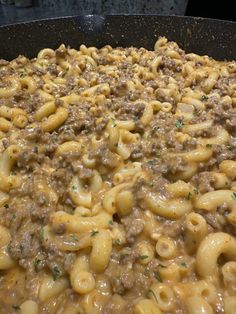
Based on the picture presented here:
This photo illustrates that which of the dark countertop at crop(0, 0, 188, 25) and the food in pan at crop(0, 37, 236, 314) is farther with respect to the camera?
the dark countertop at crop(0, 0, 188, 25)

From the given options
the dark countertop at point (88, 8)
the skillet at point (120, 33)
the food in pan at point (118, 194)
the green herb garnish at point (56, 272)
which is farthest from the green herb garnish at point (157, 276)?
the dark countertop at point (88, 8)

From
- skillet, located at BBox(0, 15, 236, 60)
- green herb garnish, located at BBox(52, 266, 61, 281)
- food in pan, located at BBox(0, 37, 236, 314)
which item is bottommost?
green herb garnish, located at BBox(52, 266, 61, 281)

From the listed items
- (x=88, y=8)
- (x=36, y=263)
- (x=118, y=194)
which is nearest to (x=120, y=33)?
(x=88, y=8)

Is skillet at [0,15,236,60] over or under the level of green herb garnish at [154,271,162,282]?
over

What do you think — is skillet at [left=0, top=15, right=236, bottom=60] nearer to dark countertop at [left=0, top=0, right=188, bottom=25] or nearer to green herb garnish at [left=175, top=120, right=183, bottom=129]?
dark countertop at [left=0, top=0, right=188, bottom=25]

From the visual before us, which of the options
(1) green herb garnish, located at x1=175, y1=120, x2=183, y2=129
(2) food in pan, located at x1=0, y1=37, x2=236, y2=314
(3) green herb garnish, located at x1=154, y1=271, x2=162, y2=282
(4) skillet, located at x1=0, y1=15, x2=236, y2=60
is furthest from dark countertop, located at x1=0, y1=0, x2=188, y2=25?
(3) green herb garnish, located at x1=154, y1=271, x2=162, y2=282

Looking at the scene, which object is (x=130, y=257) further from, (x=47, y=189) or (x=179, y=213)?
(x=47, y=189)

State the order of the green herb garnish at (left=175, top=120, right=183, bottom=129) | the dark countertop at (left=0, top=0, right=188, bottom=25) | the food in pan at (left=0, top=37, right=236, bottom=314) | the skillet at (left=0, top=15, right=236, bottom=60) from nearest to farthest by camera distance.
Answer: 1. the food in pan at (left=0, top=37, right=236, bottom=314)
2. the green herb garnish at (left=175, top=120, right=183, bottom=129)
3. the skillet at (left=0, top=15, right=236, bottom=60)
4. the dark countertop at (left=0, top=0, right=188, bottom=25)
